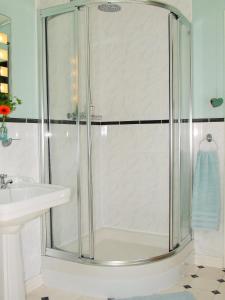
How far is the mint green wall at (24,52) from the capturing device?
252 cm

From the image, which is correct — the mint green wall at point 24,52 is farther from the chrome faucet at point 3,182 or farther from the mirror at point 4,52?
the chrome faucet at point 3,182

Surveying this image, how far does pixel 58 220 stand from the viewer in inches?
110

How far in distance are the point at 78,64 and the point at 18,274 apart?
5.28ft

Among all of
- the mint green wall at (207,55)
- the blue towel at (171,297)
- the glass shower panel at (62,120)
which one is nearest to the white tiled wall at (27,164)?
the glass shower panel at (62,120)

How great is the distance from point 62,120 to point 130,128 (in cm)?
98

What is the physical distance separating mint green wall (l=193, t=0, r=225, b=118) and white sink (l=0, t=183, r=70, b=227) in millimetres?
1667

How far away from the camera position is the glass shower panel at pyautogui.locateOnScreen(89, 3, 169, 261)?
133 inches

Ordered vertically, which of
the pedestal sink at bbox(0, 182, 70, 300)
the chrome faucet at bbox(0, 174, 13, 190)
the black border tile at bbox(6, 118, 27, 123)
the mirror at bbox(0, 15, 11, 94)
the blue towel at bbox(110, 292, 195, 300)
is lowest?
the blue towel at bbox(110, 292, 195, 300)

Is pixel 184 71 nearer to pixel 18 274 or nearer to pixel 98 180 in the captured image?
pixel 98 180

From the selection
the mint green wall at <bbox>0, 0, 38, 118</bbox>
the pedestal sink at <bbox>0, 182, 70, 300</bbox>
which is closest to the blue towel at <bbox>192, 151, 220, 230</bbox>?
the pedestal sink at <bbox>0, 182, 70, 300</bbox>

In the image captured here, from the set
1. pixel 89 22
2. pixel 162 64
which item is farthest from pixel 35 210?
pixel 162 64

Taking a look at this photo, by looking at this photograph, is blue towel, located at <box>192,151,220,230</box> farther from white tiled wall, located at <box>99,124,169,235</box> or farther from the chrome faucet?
the chrome faucet

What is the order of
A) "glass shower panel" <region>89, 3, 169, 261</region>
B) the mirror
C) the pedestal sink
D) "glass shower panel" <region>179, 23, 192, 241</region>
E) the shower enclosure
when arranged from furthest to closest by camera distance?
"glass shower panel" <region>89, 3, 169, 261</region> < "glass shower panel" <region>179, 23, 192, 241</region> < the shower enclosure < the mirror < the pedestal sink

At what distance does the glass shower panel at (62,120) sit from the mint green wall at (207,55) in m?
1.20
